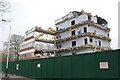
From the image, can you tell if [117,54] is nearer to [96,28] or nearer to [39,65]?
[39,65]

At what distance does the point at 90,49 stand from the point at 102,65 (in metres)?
21.0

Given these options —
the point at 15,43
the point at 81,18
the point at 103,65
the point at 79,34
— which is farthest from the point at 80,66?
the point at 15,43

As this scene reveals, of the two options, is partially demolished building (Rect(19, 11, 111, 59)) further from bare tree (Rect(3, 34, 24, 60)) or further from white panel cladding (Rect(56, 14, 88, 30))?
bare tree (Rect(3, 34, 24, 60))

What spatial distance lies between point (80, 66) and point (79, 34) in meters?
21.9

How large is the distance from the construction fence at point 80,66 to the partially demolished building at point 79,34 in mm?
16208

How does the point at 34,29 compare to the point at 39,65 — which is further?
the point at 34,29

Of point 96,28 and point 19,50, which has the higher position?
point 96,28

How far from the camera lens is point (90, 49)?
3067cm

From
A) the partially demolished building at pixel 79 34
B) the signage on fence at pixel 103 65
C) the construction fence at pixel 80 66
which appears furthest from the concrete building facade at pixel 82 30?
the signage on fence at pixel 103 65

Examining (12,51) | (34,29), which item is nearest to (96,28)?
(34,29)

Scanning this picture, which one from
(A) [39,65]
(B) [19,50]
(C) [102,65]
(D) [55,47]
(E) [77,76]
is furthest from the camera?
(B) [19,50]

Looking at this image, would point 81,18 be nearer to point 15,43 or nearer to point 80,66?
point 80,66

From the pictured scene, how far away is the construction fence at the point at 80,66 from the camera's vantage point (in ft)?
31.0

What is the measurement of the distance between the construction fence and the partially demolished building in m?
16.2
